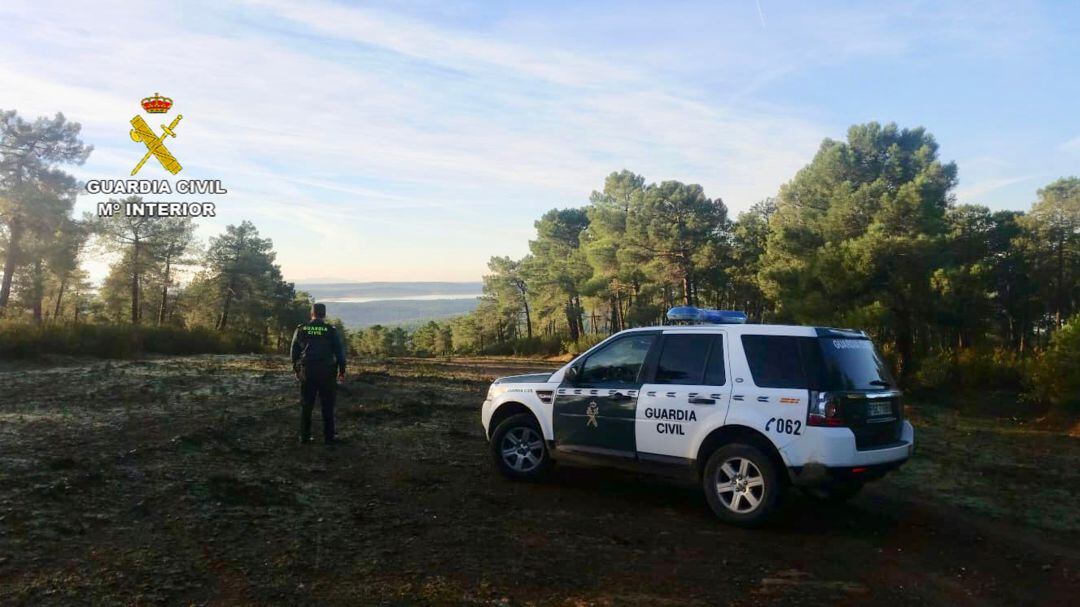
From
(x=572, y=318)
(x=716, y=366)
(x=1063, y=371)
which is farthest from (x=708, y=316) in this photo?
(x=572, y=318)

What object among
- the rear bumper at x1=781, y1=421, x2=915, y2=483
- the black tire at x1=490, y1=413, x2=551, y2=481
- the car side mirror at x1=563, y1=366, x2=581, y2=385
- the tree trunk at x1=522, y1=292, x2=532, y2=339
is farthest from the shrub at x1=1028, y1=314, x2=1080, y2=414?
the tree trunk at x1=522, y1=292, x2=532, y2=339

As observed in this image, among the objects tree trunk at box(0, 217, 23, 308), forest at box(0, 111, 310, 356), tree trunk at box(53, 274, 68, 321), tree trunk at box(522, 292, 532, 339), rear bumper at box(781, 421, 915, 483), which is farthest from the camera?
tree trunk at box(522, 292, 532, 339)

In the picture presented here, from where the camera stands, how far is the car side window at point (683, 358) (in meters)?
7.05

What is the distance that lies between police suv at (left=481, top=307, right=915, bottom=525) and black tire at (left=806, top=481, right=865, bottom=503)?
36 millimetres

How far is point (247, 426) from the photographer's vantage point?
428 inches

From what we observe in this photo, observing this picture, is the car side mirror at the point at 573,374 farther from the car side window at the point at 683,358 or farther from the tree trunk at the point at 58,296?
the tree trunk at the point at 58,296

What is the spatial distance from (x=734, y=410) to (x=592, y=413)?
1624 millimetres

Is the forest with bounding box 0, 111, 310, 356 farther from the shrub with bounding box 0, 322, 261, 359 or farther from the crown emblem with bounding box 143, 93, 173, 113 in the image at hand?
the crown emblem with bounding box 143, 93, 173, 113

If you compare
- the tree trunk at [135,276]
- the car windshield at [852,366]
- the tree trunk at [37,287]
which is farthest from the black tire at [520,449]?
the tree trunk at [135,276]

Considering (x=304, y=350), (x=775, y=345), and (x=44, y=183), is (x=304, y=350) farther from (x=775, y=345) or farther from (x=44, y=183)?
(x=44, y=183)

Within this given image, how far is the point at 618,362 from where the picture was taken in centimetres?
770

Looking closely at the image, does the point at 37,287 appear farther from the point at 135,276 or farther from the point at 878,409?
the point at 878,409

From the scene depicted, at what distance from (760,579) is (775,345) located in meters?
2.21

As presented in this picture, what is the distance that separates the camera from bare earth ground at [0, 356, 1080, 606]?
477cm
